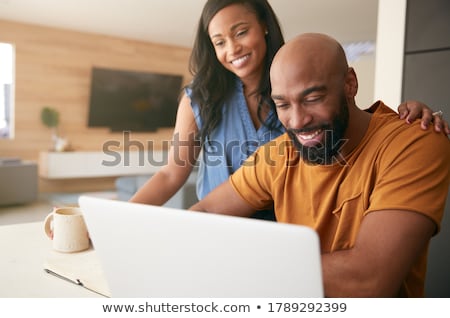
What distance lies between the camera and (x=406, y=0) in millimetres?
1868

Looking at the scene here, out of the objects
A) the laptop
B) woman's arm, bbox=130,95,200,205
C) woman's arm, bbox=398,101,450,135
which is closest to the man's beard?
woman's arm, bbox=398,101,450,135

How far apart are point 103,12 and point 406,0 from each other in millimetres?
3320

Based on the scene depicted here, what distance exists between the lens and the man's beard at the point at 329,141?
78cm

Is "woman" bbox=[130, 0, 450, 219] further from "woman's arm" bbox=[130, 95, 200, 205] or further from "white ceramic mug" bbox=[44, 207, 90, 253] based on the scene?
"white ceramic mug" bbox=[44, 207, 90, 253]

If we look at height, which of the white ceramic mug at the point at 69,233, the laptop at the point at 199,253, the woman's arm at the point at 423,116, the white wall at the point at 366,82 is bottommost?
the white ceramic mug at the point at 69,233

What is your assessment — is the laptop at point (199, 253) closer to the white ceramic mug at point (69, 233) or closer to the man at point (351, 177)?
A: the man at point (351, 177)

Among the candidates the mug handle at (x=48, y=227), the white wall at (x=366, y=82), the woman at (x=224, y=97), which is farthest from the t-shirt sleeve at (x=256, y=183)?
the white wall at (x=366, y=82)

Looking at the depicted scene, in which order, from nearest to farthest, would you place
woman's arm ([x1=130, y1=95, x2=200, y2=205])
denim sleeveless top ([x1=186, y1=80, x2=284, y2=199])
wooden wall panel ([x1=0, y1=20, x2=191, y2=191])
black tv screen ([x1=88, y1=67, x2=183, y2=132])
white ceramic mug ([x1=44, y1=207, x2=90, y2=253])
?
white ceramic mug ([x1=44, y1=207, x2=90, y2=253]), woman's arm ([x1=130, y1=95, x2=200, y2=205]), denim sleeveless top ([x1=186, y1=80, x2=284, y2=199]), wooden wall panel ([x1=0, y1=20, x2=191, y2=191]), black tv screen ([x1=88, y1=67, x2=183, y2=132])

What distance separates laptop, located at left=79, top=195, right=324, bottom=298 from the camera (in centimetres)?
42

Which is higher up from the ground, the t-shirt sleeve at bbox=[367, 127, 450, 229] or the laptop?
the t-shirt sleeve at bbox=[367, 127, 450, 229]

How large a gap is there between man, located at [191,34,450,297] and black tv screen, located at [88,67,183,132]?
16.0ft

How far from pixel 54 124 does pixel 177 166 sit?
167 inches

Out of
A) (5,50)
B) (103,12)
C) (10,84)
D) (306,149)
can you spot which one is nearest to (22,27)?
(5,50)

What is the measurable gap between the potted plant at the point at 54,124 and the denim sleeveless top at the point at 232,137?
414 cm
